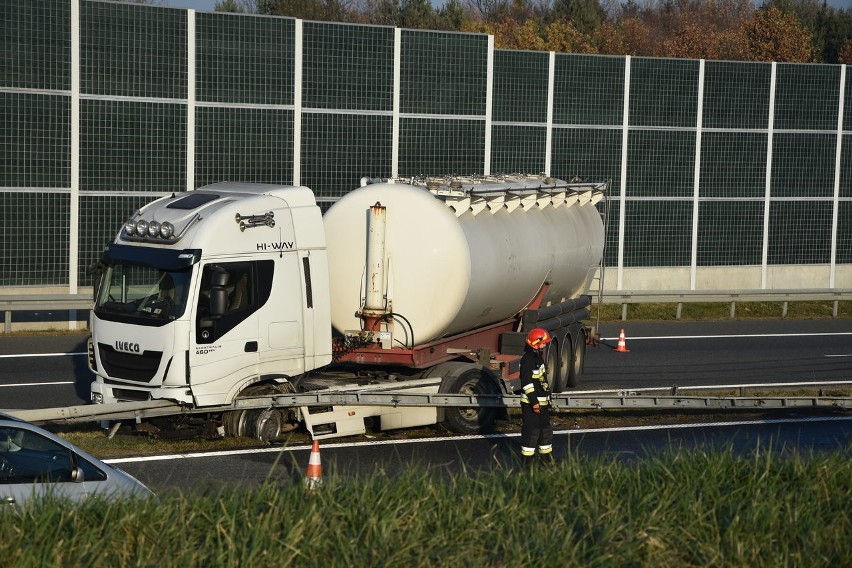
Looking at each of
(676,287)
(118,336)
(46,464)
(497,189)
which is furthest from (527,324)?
(676,287)

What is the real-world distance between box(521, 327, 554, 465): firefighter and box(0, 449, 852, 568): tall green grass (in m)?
3.38

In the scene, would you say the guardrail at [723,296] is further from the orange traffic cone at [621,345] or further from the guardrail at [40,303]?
the orange traffic cone at [621,345]

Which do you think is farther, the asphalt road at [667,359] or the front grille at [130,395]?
the asphalt road at [667,359]

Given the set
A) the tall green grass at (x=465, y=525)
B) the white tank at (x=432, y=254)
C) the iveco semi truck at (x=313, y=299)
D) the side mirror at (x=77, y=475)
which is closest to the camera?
the tall green grass at (x=465, y=525)

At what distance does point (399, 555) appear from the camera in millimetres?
8586

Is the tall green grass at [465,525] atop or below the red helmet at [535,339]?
below

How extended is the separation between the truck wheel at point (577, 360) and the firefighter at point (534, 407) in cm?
814

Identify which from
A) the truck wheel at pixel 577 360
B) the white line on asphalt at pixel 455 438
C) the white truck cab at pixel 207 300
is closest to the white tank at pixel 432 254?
the white truck cab at pixel 207 300

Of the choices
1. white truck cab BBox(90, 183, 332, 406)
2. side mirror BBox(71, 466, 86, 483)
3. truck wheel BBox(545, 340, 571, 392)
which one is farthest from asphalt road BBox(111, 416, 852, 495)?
truck wheel BBox(545, 340, 571, 392)

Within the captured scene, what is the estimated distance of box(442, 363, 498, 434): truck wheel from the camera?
17.1m

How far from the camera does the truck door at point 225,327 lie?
15.0 meters

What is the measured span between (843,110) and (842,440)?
22571 millimetres

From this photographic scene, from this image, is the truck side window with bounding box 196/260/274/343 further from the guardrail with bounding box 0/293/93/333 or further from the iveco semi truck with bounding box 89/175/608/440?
the guardrail with bounding box 0/293/93/333

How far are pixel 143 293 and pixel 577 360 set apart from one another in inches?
391
